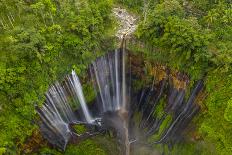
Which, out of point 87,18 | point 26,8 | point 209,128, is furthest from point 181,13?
point 26,8

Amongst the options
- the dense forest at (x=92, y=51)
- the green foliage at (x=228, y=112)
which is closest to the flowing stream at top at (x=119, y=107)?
the dense forest at (x=92, y=51)

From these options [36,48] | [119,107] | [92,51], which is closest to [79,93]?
[92,51]

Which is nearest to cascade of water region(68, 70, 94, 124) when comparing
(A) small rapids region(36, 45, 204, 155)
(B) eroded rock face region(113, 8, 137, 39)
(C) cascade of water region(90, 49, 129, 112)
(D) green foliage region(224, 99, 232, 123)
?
(A) small rapids region(36, 45, 204, 155)

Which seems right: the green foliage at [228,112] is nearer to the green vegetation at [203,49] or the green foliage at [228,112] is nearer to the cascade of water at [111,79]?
the green vegetation at [203,49]

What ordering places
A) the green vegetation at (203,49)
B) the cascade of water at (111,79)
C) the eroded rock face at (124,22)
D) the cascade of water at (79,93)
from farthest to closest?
the eroded rock face at (124,22), the cascade of water at (111,79), the cascade of water at (79,93), the green vegetation at (203,49)

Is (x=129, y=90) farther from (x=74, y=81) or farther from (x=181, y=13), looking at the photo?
(x=181, y=13)

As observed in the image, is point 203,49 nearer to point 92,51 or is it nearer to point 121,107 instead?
point 92,51

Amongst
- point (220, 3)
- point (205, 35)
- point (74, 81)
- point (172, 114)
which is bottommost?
point (172, 114)
